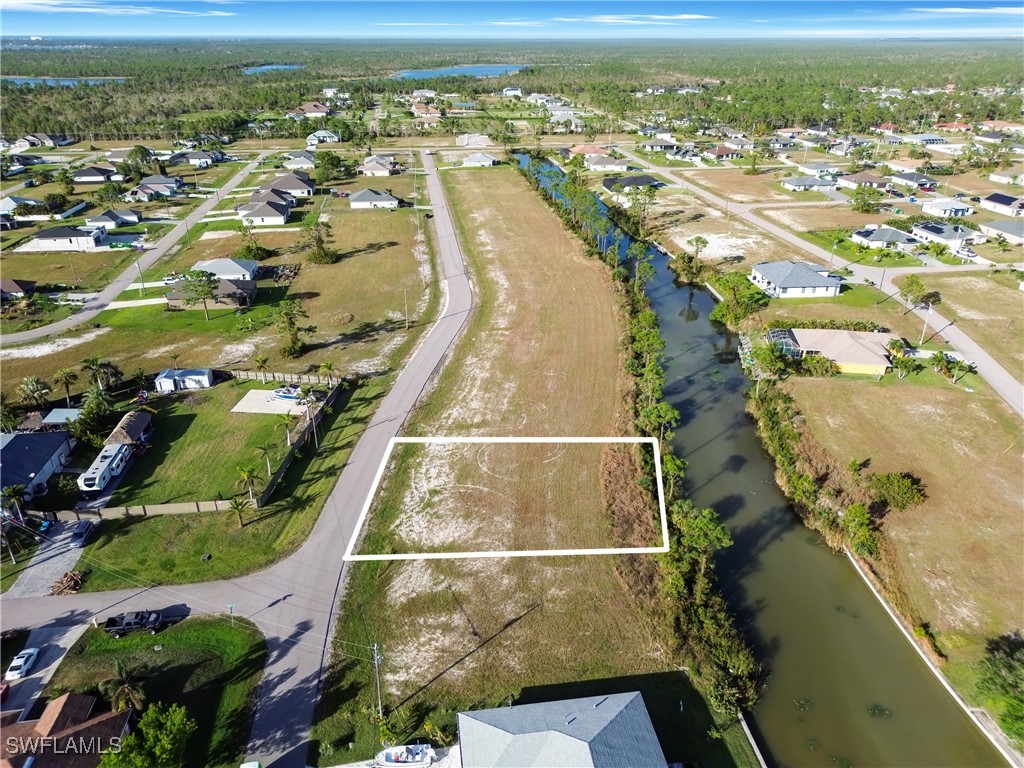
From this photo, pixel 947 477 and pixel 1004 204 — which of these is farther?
pixel 1004 204

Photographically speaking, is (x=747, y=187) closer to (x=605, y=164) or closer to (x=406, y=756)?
(x=605, y=164)

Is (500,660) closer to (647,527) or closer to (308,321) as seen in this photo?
(647,527)

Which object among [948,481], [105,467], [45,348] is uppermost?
[105,467]

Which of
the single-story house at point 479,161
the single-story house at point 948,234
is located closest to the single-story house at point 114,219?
the single-story house at point 479,161

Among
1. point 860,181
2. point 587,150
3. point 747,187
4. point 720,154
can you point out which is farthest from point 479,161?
point 860,181

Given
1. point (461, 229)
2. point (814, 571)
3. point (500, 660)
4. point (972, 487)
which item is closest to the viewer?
point (500, 660)

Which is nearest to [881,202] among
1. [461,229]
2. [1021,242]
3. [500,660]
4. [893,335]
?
[1021,242]

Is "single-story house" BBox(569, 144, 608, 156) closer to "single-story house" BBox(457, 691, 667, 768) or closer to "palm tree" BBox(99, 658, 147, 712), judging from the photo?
"single-story house" BBox(457, 691, 667, 768)
